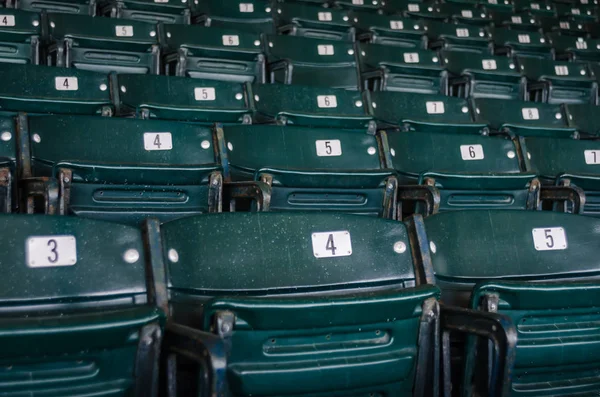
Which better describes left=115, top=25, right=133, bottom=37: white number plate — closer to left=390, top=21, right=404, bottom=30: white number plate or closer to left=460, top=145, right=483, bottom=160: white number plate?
left=460, top=145, right=483, bottom=160: white number plate

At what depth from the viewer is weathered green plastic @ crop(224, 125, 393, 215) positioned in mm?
1714

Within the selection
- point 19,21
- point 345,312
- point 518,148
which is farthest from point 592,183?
point 19,21

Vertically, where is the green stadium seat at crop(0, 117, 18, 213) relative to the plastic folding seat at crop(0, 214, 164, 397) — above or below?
above

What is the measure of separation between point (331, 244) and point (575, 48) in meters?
3.72

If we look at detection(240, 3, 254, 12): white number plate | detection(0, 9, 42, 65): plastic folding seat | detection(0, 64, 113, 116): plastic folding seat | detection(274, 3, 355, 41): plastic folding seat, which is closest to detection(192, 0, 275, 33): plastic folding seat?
detection(240, 3, 254, 12): white number plate

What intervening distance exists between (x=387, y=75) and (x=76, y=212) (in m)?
1.97

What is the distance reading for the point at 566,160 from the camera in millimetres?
2398

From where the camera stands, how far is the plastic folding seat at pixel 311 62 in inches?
117

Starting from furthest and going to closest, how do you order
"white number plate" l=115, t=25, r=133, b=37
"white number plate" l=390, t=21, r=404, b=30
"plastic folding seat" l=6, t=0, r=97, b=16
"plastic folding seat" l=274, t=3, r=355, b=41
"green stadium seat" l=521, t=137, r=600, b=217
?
1. "white number plate" l=390, t=21, r=404, b=30
2. "plastic folding seat" l=274, t=3, r=355, b=41
3. "plastic folding seat" l=6, t=0, r=97, b=16
4. "white number plate" l=115, t=25, r=133, b=37
5. "green stadium seat" l=521, t=137, r=600, b=217

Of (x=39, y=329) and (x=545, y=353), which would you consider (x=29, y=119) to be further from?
(x=545, y=353)

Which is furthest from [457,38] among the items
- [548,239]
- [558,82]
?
[548,239]

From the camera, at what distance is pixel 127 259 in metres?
1.05

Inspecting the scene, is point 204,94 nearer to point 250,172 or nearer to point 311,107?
point 311,107

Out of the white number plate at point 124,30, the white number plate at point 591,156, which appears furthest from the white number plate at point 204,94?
the white number plate at point 591,156
